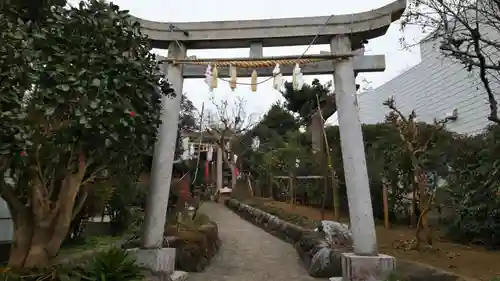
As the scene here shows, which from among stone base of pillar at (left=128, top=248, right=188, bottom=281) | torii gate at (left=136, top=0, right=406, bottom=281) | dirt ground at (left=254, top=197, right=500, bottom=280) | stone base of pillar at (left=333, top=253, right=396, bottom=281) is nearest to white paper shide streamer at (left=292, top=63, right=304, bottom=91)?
torii gate at (left=136, top=0, right=406, bottom=281)

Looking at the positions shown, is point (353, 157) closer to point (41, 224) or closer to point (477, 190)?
point (477, 190)

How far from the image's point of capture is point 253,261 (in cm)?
1001

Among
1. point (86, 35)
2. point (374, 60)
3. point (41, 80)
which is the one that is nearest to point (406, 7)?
point (374, 60)

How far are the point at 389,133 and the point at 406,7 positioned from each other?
251 inches

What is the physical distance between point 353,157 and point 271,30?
2.75 m

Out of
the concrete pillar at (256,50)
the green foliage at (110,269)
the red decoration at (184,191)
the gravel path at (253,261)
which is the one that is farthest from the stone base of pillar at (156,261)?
the red decoration at (184,191)

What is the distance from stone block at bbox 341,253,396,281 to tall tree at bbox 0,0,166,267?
3909 millimetres

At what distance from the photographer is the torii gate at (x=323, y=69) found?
6.72 m

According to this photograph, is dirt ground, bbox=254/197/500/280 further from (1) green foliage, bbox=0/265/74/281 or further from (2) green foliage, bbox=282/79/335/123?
(2) green foliage, bbox=282/79/335/123

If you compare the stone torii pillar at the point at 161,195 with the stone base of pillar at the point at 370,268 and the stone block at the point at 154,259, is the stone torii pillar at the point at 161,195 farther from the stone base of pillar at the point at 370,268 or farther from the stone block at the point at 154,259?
the stone base of pillar at the point at 370,268

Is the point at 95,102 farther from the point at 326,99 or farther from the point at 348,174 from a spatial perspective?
the point at 326,99

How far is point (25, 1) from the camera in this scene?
586 centimetres

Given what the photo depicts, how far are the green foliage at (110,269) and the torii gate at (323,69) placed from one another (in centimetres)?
110

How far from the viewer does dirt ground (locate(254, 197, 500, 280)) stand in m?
6.39
